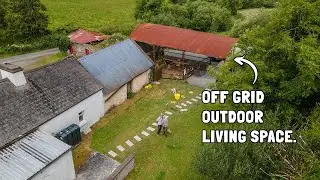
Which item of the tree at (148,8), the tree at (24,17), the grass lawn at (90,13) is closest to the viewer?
the tree at (24,17)

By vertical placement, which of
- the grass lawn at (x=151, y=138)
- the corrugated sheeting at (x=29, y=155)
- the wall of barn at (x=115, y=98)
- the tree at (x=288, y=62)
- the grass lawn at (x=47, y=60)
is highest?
the tree at (x=288, y=62)

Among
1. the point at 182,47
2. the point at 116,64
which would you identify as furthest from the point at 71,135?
the point at 182,47

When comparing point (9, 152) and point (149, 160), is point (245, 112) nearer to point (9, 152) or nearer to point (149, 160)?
point (149, 160)

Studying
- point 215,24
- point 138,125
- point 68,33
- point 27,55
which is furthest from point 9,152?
point 215,24

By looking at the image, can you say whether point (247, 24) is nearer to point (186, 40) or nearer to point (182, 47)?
point (186, 40)

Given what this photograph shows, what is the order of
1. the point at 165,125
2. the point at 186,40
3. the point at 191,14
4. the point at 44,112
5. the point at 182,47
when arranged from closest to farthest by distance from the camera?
the point at 44,112 < the point at 165,125 < the point at 182,47 < the point at 186,40 < the point at 191,14

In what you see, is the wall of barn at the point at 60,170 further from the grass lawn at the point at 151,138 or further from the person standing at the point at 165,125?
the person standing at the point at 165,125

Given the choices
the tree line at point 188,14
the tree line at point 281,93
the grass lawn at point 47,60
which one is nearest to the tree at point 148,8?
the tree line at point 188,14

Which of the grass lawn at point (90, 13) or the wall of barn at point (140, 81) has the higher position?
the wall of barn at point (140, 81)
